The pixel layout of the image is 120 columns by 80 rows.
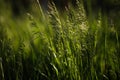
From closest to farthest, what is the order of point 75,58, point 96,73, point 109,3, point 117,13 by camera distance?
point 75,58, point 96,73, point 117,13, point 109,3

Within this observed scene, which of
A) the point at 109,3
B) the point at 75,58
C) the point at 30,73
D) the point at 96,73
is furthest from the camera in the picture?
the point at 109,3

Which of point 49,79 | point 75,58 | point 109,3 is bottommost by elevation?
point 49,79

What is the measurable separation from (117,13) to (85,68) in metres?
0.65

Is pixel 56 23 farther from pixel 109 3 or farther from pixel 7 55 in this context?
pixel 109 3

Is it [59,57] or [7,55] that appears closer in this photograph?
[59,57]

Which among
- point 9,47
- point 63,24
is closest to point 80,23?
point 63,24

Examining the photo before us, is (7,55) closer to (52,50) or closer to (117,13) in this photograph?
(52,50)

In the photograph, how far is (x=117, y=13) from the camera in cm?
232

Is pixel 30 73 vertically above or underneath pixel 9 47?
underneath

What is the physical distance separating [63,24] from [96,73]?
13.8 inches

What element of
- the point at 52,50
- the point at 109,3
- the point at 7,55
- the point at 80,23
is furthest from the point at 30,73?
the point at 109,3

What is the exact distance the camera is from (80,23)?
1.87 meters

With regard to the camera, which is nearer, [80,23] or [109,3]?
[80,23]

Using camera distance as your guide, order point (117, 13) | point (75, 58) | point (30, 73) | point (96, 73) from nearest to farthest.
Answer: point (75, 58) → point (96, 73) → point (30, 73) → point (117, 13)
